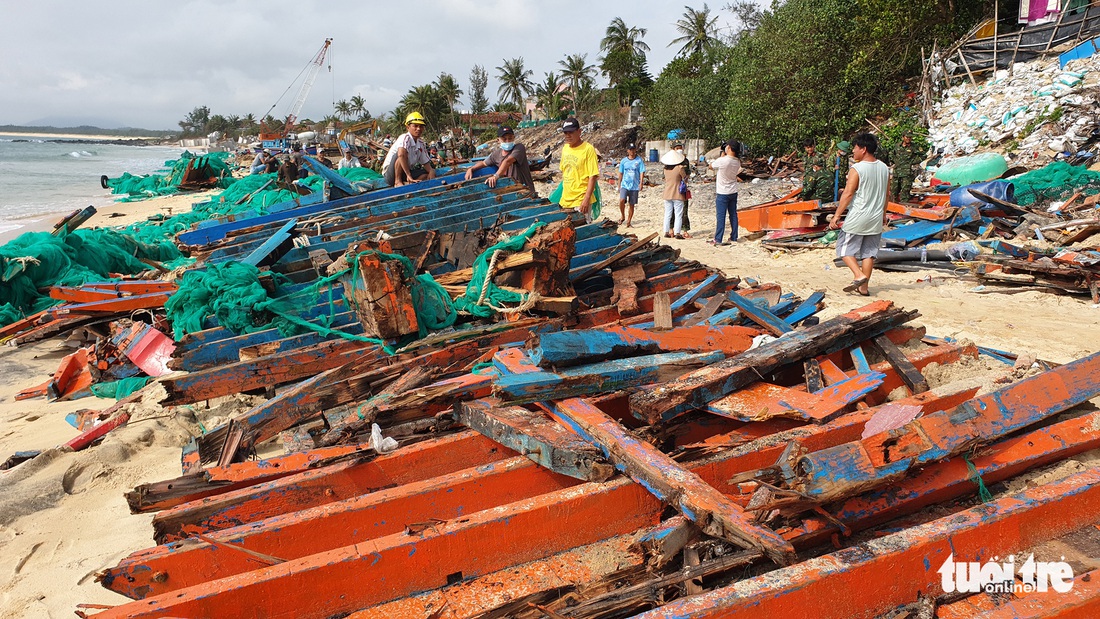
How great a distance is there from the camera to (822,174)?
416 inches

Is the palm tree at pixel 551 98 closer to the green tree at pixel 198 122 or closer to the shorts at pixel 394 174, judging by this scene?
the shorts at pixel 394 174

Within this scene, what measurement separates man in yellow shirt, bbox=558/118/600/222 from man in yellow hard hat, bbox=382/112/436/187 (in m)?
2.04

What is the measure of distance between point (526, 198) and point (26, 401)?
15.8ft

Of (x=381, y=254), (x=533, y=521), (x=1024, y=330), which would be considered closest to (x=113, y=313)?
(x=381, y=254)

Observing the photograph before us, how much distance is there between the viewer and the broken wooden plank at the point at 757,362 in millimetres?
2598

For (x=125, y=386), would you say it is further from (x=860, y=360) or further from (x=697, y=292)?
(x=860, y=360)

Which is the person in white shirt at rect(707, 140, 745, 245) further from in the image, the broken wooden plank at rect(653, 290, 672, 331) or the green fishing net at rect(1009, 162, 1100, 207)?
the broken wooden plank at rect(653, 290, 672, 331)

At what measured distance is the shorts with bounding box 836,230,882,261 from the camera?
243 inches

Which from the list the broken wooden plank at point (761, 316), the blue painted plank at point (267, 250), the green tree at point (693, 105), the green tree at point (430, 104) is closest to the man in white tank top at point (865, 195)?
the broken wooden plank at point (761, 316)

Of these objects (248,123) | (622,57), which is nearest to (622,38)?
(622,57)

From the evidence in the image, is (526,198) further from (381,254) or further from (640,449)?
(640,449)

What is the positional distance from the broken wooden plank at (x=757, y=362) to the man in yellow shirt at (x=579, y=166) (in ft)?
12.2

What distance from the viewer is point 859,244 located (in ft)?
20.4

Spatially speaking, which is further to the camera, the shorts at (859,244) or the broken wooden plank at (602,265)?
the shorts at (859,244)
